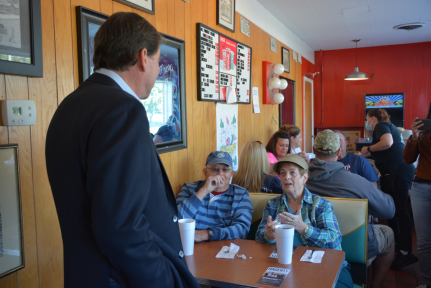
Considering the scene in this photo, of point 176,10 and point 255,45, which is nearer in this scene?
point 176,10

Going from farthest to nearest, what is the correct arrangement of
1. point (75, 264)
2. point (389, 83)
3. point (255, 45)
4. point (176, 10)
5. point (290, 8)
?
point (389, 83)
point (290, 8)
point (255, 45)
point (176, 10)
point (75, 264)

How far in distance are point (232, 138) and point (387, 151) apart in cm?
171

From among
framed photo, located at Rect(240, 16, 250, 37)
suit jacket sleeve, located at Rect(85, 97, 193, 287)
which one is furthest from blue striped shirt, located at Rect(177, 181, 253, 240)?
framed photo, located at Rect(240, 16, 250, 37)

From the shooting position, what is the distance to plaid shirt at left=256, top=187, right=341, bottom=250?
5.71 feet

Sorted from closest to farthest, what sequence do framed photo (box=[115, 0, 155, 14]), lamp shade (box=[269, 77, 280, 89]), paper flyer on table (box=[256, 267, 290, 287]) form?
paper flyer on table (box=[256, 267, 290, 287]) → framed photo (box=[115, 0, 155, 14]) → lamp shade (box=[269, 77, 280, 89])

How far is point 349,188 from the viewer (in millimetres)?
2250

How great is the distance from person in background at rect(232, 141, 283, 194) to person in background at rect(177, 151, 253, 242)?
1.32ft

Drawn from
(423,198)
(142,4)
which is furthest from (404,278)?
(142,4)

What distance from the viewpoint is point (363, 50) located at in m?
7.95

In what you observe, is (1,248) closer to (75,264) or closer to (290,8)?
(75,264)

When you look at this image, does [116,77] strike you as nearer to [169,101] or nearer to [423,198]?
[169,101]

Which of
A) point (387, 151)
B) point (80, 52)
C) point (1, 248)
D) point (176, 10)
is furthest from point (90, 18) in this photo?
point (387, 151)

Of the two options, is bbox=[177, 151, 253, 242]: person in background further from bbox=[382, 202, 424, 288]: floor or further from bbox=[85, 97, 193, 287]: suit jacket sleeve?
bbox=[382, 202, 424, 288]: floor

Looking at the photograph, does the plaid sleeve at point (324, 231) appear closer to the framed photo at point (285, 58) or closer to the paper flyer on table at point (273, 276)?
the paper flyer on table at point (273, 276)
